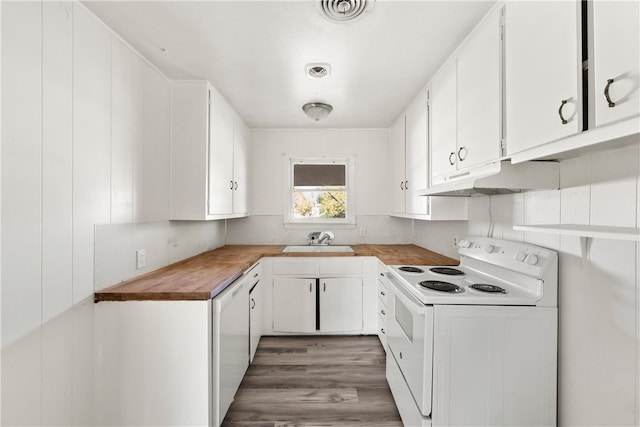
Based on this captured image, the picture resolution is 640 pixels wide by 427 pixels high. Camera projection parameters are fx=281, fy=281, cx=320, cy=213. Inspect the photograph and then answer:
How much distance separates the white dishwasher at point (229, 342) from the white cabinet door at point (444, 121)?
1661 millimetres

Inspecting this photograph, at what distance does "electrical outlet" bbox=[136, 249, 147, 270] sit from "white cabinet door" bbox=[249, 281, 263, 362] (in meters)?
0.83

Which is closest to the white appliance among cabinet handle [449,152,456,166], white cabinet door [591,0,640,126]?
cabinet handle [449,152,456,166]

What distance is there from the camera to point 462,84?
1688mm

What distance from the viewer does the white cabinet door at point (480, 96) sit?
138 centimetres

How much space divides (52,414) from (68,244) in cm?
75

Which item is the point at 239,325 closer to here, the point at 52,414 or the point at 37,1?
the point at 52,414

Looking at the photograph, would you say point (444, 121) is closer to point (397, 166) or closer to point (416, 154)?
point (416, 154)

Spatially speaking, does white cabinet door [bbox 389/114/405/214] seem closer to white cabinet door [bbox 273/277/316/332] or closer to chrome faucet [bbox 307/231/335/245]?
chrome faucet [bbox 307/231/335/245]

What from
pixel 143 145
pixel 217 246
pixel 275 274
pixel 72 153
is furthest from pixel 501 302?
pixel 217 246

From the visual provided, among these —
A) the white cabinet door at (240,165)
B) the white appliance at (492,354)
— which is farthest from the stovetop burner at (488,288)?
the white cabinet door at (240,165)

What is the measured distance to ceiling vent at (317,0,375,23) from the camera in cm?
132

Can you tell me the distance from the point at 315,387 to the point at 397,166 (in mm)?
2235

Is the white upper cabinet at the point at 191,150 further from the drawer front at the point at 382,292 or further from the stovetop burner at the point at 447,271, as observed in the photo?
the stovetop burner at the point at 447,271

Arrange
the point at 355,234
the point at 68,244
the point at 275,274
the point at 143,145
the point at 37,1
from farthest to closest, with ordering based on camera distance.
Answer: the point at 355,234, the point at 275,274, the point at 143,145, the point at 68,244, the point at 37,1
